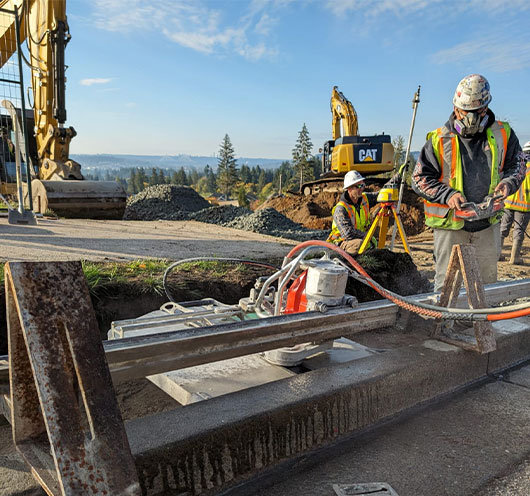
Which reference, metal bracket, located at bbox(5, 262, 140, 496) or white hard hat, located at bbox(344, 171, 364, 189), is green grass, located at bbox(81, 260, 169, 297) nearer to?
white hard hat, located at bbox(344, 171, 364, 189)

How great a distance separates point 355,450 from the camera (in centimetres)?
230

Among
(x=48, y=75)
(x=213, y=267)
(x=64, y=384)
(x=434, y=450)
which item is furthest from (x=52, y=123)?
(x=434, y=450)

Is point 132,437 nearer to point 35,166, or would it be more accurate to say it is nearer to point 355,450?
point 355,450

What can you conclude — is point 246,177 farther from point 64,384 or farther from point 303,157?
point 64,384

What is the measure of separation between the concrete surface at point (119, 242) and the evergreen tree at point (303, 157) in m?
59.5

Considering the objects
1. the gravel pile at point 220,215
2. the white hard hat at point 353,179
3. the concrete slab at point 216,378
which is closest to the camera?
the concrete slab at point 216,378

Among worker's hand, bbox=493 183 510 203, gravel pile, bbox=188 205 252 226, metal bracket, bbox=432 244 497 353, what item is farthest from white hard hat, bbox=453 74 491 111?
gravel pile, bbox=188 205 252 226

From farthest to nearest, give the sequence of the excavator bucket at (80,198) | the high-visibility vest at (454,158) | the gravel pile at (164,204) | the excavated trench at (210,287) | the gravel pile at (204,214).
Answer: the gravel pile at (164,204)
the gravel pile at (204,214)
the excavator bucket at (80,198)
the excavated trench at (210,287)
the high-visibility vest at (454,158)

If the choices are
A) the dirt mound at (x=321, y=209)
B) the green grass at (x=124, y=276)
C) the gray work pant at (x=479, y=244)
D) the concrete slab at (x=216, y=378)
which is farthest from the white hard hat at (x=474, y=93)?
the dirt mound at (x=321, y=209)

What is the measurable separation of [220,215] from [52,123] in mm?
5348

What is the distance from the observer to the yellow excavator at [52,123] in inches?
412

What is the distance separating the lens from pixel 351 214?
247 inches

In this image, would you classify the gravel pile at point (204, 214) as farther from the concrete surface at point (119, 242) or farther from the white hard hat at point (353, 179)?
the white hard hat at point (353, 179)

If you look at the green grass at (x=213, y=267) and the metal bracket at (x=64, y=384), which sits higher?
the metal bracket at (x=64, y=384)
